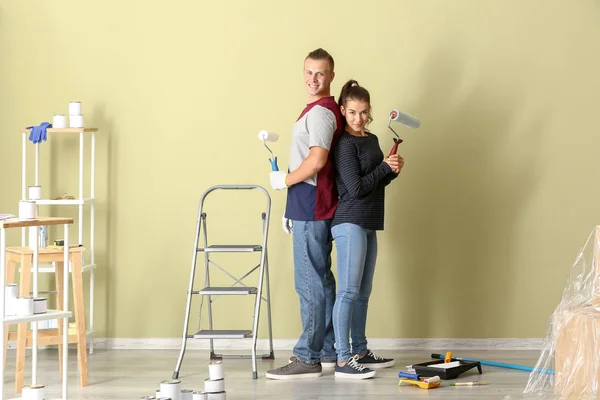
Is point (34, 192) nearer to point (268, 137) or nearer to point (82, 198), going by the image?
point (82, 198)

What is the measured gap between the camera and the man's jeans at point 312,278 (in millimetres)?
4078

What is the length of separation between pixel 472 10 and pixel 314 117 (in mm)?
1348

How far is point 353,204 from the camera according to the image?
4.06m

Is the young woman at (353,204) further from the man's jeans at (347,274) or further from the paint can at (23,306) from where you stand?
the paint can at (23,306)

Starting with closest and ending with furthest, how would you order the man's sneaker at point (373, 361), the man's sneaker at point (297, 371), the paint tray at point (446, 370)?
1. the paint tray at point (446, 370)
2. the man's sneaker at point (297, 371)
3. the man's sneaker at point (373, 361)

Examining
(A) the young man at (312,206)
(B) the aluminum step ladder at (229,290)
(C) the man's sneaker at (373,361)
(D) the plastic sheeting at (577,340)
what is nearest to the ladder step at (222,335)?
(B) the aluminum step ladder at (229,290)

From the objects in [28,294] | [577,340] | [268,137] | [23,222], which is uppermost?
[268,137]

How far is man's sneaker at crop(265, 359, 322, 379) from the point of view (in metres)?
4.10

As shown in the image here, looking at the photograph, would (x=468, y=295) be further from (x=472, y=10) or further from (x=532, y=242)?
(x=472, y=10)

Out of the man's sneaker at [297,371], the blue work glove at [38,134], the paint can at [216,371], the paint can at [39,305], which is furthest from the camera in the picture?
the blue work glove at [38,134]

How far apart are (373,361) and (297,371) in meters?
0.45

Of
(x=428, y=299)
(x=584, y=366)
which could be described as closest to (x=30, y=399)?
(x=584, y=366)

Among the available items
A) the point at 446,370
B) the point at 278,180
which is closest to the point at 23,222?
the point at 278,180

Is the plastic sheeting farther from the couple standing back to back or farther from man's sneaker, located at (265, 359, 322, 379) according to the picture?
man's sneaker, located at (265, 359, 322, 379)
